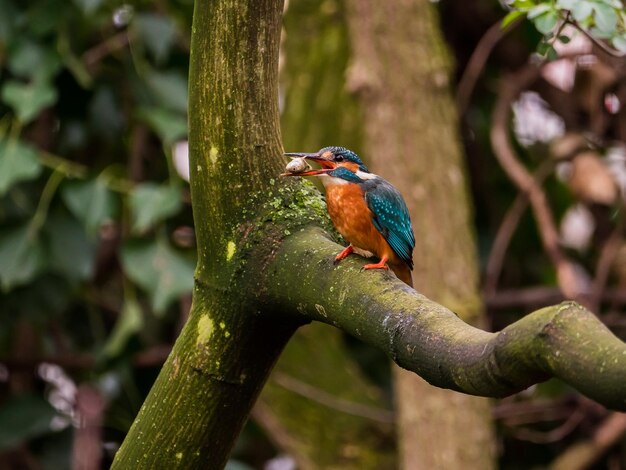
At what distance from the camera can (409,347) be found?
110 cm

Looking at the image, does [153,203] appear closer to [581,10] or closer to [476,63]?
[476,63]

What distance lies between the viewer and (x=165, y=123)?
10.3ft

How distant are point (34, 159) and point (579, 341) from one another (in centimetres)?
230

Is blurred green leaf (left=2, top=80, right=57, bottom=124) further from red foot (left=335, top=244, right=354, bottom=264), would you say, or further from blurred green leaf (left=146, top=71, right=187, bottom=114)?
red foot (left=335, top=244, right=354, bottom=264)

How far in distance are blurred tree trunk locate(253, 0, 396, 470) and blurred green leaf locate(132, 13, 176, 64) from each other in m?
0.54

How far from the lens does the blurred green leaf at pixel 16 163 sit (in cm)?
289

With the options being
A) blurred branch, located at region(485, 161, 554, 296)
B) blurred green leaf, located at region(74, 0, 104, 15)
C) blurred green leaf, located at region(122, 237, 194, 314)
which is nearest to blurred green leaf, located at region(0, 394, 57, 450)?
blurred green leaf, located at region(122, 237, 194, 314)

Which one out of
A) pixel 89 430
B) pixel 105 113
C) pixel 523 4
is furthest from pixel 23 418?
pixel 523 4

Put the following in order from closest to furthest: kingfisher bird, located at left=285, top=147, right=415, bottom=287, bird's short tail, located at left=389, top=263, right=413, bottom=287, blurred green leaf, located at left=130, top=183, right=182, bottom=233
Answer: kingfisher bird, located at left=285, top=147, right=415, bottom=287, bird's short tail, located at left=389, top=263, right=413, bottom=287, blurred green leaf, located at left=130, top=183, right=182, bottom=233

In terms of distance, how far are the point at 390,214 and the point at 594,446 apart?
1.93 metres

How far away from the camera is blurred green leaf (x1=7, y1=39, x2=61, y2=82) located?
310cm

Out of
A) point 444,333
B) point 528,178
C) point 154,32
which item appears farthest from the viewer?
point 528,178

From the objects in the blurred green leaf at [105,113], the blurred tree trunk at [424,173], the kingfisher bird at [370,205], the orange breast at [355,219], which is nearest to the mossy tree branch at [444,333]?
the orange breast at [355,219]

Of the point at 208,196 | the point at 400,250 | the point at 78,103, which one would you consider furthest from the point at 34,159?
the point at 208,196
